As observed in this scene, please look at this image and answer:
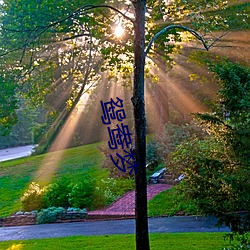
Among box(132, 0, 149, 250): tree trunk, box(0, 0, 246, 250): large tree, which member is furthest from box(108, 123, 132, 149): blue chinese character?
box(0, 0, 246, 250): large tree

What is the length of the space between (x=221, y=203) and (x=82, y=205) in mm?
7473

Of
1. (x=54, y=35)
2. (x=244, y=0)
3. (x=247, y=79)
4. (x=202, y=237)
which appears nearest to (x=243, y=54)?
(x=244, y=0)

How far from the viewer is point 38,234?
9.09 meters

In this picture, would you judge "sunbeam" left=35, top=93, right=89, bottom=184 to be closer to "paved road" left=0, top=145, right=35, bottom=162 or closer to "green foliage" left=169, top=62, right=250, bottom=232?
"paved road" left=0, top=145, right=35, bottom=162

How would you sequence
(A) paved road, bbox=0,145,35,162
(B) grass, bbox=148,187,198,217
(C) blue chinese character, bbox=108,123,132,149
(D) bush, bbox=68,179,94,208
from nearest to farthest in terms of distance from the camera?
1. (C) blue chinese character, bbox=108,123,132,149
2. (B) grass, bbox=148,187,198,217
3. (D) bush, bbox=68,179,94,208
4. (A) paved road, bbox=0,145,35,162

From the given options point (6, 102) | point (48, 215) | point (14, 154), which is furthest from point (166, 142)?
point (14, 154)

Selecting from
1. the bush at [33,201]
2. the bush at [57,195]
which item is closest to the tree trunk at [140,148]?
the bush at [57,195]

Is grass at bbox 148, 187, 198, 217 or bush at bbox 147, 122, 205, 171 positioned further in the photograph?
bush at bbox 147, 122, 205, 171

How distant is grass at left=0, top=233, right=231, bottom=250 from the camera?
6590 mm

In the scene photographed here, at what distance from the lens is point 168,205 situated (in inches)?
404

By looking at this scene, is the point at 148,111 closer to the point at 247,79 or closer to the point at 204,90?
the point at 204,90

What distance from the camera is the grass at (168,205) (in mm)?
9477

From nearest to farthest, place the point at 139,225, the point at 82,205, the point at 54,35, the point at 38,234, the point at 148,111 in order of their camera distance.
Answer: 1. the point at 139,225
2. the point at 38,234
3. the point at 82,205
4. the point at 54,35
5. the point at 148,111

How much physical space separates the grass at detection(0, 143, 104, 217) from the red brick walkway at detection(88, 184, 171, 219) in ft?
11.6
